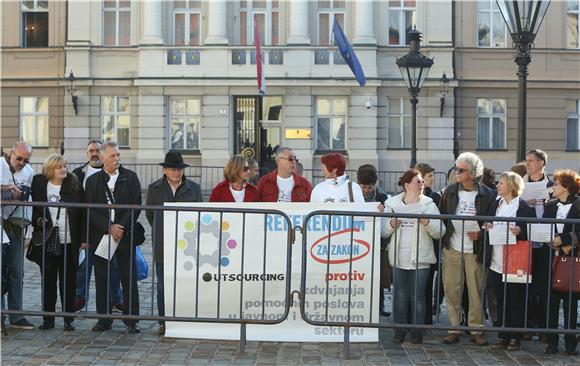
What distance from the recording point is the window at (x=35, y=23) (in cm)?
3572

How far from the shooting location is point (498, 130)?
35.2 metres

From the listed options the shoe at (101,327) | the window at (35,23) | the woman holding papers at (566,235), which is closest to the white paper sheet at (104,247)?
the shoe at (101,327)

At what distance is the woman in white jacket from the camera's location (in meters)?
8.57

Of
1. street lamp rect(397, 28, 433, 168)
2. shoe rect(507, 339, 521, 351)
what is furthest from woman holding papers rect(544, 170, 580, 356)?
street lamp rect(397, 28, 433, 168)

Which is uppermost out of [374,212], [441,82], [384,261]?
[441,82]

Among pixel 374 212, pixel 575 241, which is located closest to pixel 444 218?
pixel 374 212

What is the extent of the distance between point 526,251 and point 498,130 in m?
27.7

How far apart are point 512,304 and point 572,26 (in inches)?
1138

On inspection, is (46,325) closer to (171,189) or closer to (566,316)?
(171,189)

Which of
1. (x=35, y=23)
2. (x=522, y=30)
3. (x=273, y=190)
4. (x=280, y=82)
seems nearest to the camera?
(x=273, y=190)

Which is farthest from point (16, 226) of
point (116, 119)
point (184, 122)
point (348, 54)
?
point (116, 119)

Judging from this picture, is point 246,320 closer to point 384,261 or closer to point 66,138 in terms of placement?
point 384,261

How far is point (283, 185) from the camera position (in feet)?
31.9

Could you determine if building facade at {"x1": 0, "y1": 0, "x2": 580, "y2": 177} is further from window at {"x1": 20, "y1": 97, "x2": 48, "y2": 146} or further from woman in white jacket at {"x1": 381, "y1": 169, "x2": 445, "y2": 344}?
woman in white jacket at {"x1": 381, "y1": 169, "x2": 445, "y2": 344}
